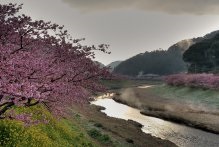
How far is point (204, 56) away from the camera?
13088 centimetres

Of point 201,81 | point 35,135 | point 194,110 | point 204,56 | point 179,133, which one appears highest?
point 204,56

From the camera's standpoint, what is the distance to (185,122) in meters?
53.8

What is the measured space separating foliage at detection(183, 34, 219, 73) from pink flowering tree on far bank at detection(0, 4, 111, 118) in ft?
362

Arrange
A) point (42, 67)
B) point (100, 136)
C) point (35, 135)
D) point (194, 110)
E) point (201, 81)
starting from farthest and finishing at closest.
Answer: point (201, 81)
point (194, 110)
point (100, 136)
point (35, 135)
point (42, 67)

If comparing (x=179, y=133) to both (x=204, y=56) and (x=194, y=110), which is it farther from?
(x=204, y=56)

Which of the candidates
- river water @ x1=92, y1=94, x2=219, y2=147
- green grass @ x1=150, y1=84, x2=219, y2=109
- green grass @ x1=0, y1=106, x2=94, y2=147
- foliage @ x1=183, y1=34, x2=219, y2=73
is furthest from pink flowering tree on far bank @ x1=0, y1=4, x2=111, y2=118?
foliage @ x1=183, y1=34, x2=219, y2=73

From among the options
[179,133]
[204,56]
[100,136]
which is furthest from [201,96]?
[100,136]

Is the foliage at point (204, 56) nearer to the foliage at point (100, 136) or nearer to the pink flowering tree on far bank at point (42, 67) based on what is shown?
the foliage at point (100, 136)

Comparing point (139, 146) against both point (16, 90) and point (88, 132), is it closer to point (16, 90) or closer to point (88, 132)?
point (88, 132)

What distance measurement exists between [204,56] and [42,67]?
120912 millimetres

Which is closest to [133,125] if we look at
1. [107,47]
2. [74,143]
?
[74,143]

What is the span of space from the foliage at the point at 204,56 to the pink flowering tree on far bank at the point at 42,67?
362ft

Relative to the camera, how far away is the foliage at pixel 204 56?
418 ft

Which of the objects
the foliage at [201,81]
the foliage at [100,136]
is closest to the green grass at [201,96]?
the foliage at [201,81]
